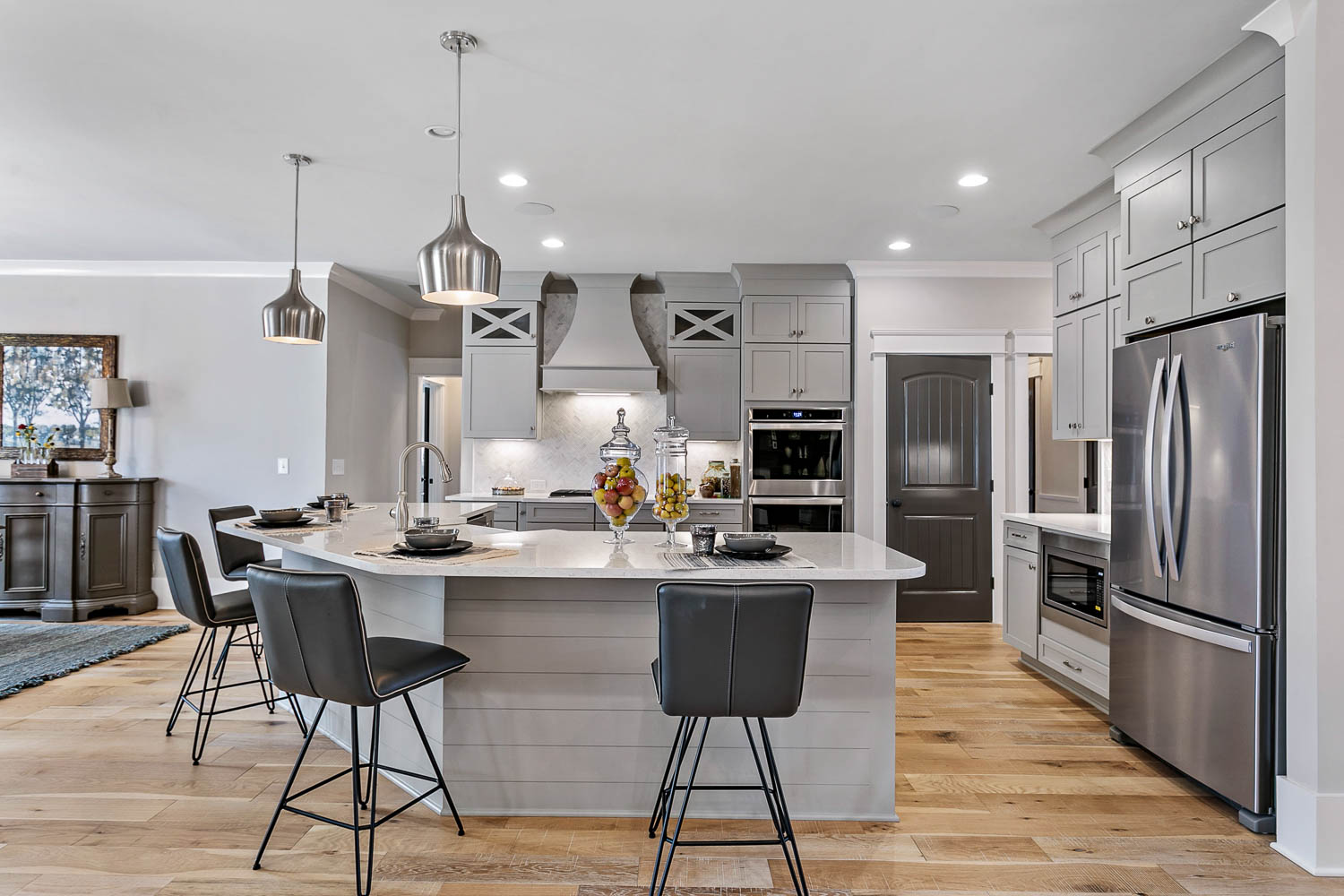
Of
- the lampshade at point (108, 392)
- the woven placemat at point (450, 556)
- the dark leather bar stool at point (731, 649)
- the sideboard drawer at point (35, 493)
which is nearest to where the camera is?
the dark leather bar stool at point (731, 649)

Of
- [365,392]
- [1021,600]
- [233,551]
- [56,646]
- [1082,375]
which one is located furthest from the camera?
[365,392]

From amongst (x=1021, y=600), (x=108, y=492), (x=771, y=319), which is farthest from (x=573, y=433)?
(x=1021, y=600)

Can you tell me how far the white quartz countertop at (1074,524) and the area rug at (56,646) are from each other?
16.9 ft

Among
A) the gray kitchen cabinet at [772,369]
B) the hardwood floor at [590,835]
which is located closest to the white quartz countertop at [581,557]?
the hardwood floor at [590,835]

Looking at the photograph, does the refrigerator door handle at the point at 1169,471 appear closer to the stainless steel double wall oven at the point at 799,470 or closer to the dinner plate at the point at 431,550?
the dinner plate at the point at 431,550

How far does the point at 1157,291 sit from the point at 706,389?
3.31 meters

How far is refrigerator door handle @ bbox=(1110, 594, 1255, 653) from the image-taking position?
2.38 m

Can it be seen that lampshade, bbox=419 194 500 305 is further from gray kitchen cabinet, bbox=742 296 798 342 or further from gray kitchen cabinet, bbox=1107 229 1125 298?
gray kitchen cabinet, bbox=742 296 798 342

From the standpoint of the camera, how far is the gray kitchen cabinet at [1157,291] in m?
2.82

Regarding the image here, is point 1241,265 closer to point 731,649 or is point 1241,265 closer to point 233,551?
point 731,649

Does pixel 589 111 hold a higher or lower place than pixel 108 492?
higher

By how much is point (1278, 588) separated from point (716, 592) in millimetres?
1763

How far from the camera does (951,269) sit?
550 cm

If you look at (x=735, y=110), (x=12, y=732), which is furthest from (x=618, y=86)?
(x=12, y=732)
